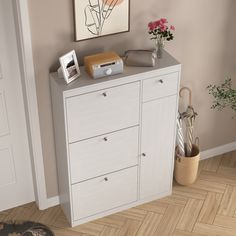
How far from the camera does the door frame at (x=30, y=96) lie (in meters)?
3.34

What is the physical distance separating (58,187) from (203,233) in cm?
118

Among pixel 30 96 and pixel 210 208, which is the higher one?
pixel 30 96

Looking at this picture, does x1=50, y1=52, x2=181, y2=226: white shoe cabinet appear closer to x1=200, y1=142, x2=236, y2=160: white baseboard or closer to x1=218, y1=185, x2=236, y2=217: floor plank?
x1=218, y1=185, x2=236, y2=217: floor plank

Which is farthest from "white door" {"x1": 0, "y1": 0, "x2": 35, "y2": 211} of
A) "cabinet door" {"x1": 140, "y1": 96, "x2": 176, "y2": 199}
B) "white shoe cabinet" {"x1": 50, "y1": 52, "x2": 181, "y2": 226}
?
"cabinet door" {"x1": 140, "y1": 96, "x2": 176, "y2": 199}

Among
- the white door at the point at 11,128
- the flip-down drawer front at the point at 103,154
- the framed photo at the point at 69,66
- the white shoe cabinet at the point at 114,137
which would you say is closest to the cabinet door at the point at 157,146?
the white shoe cabinet at the point at 114,137

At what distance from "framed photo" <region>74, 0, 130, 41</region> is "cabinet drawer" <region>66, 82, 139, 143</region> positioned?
414mm

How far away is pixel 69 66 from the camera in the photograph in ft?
11.4

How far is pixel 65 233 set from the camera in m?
3.98

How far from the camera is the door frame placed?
3.34 metres

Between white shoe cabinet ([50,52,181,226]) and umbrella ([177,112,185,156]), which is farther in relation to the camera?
umbrella ([177,112,185,156])

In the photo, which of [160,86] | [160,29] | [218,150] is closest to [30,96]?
[160,86]

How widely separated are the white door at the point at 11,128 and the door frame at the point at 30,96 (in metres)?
0.05

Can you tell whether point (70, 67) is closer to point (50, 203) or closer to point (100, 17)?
point (100, 17)

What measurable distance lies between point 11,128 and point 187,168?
1.48m
